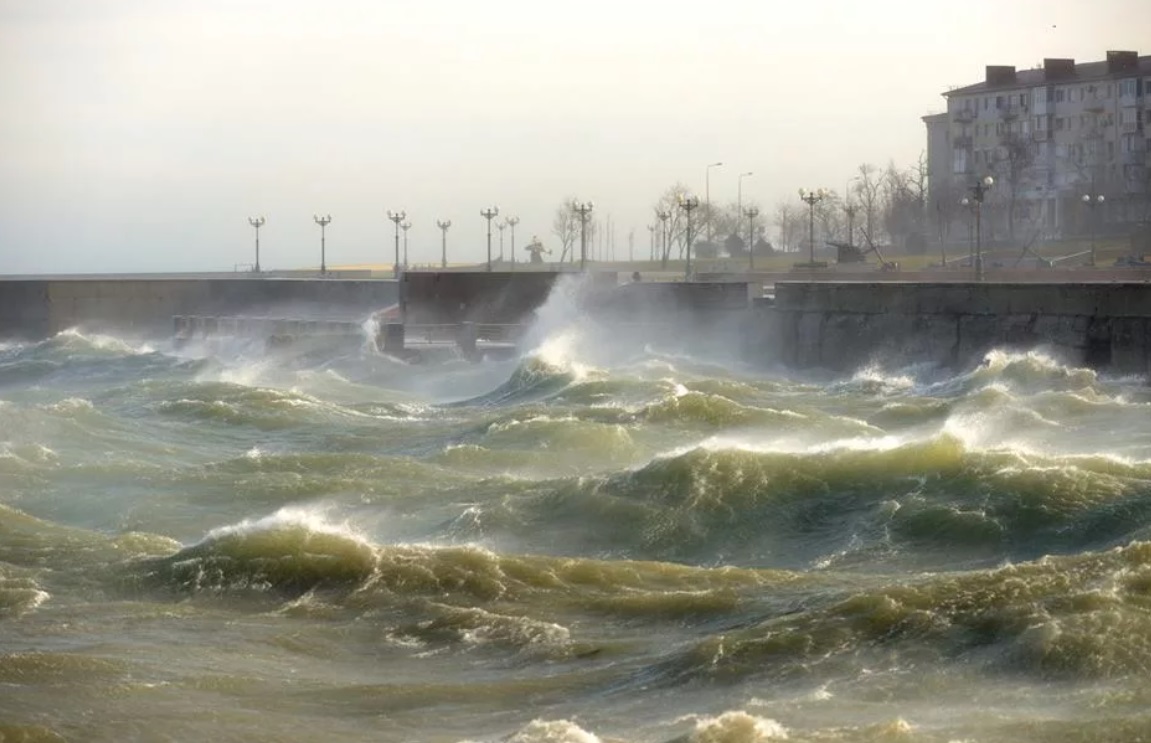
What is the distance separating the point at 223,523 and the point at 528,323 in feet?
78.7

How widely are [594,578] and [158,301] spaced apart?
41242 mm

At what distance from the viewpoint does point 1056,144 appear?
85.4 meters

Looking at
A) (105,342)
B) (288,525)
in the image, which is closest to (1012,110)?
(105,342)

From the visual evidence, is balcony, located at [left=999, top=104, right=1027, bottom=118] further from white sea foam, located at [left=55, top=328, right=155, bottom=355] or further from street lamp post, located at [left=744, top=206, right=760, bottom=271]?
white sea foam, located at [left=55, top=328, right=155, bottom=355]

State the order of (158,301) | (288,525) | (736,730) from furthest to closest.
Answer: (158,301)
(288,525)
(736,730)

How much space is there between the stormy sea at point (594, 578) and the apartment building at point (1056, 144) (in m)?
58.5

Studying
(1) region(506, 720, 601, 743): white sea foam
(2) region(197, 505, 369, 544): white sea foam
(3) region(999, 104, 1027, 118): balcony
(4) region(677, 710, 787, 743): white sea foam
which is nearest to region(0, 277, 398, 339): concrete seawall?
(2) region(197, 505, 369, 544): white sea foam

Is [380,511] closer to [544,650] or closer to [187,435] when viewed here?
[544,650]

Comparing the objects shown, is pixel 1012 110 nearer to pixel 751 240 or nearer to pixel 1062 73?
pixel 1062 73

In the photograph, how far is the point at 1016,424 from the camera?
20062 mm

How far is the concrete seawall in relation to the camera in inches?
1925

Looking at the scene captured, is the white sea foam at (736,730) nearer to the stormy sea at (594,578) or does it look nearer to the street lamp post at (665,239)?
the stormy sea at (594,578)

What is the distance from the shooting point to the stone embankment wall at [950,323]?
84.6 feet

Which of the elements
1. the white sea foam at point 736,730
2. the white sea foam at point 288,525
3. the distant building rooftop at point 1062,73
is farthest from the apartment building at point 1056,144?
the white sea foam at point 736,730
